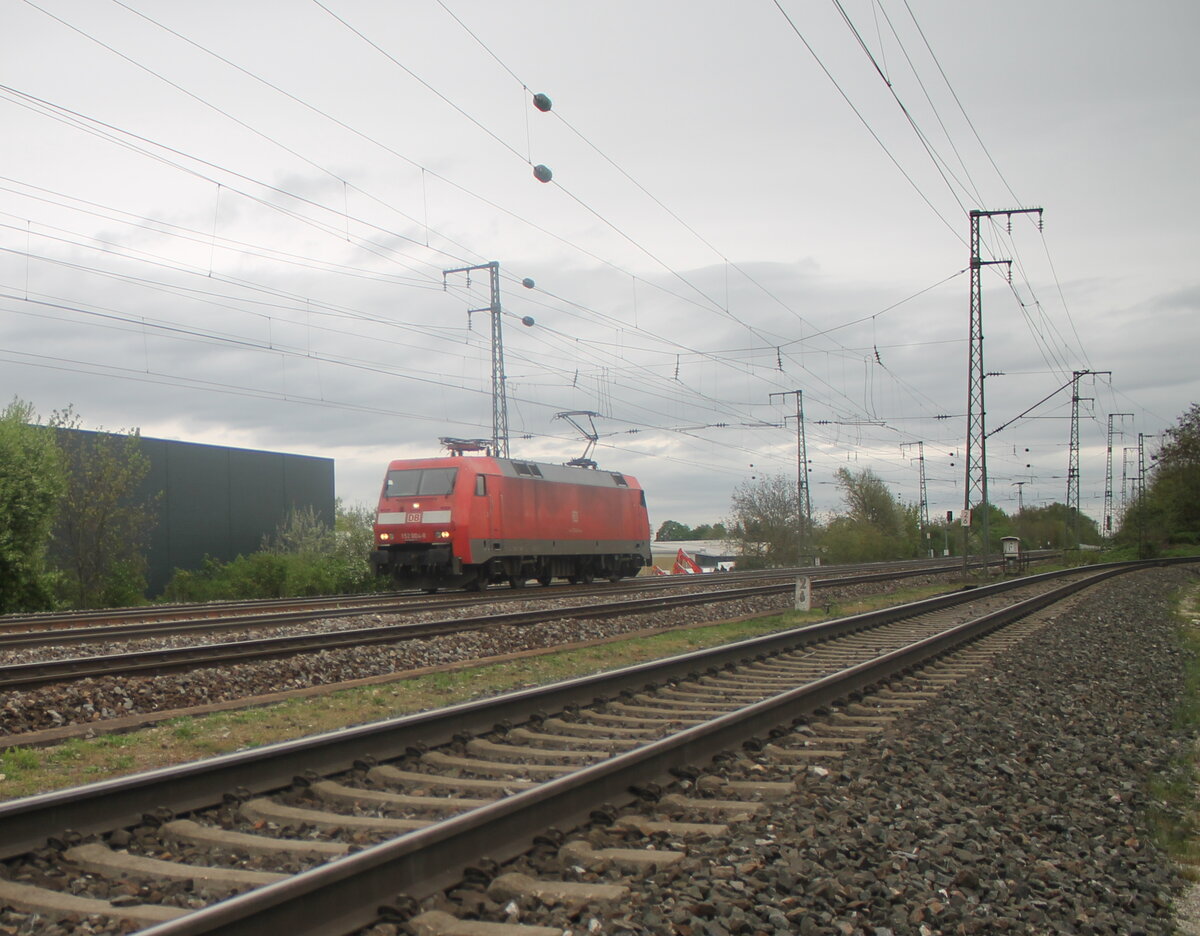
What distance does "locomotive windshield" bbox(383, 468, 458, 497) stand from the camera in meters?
24.3

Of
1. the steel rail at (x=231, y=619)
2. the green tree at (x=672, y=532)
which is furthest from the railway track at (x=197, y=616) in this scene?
the green tree at (x=672, y=532)

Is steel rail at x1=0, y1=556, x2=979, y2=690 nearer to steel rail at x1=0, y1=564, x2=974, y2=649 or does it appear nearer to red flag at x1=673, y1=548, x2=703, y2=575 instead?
steel rail at x1=0, y1=564, x2=974, y2=649

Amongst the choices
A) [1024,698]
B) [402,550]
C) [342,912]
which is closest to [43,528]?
[402,550]

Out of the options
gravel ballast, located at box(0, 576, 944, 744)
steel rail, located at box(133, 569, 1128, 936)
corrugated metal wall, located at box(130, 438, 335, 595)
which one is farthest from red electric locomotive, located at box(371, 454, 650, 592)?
steel rail, located at box(133, 569, 1128, 936)

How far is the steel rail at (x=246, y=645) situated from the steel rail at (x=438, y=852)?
6.44m

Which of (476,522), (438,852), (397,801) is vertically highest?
(476,522)

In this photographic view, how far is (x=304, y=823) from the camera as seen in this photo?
492 centimetres

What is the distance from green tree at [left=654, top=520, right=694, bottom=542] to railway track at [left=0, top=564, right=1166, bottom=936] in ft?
453

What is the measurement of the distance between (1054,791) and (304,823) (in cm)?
434

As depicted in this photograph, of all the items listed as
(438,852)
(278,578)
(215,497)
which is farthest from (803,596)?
(215,497)

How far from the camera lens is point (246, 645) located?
1176cm

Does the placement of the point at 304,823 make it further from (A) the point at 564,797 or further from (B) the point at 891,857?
(B) the point at 891,857

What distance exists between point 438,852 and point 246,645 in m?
8.39

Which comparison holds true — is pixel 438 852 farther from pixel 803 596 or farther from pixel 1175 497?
pixel 1175 497
